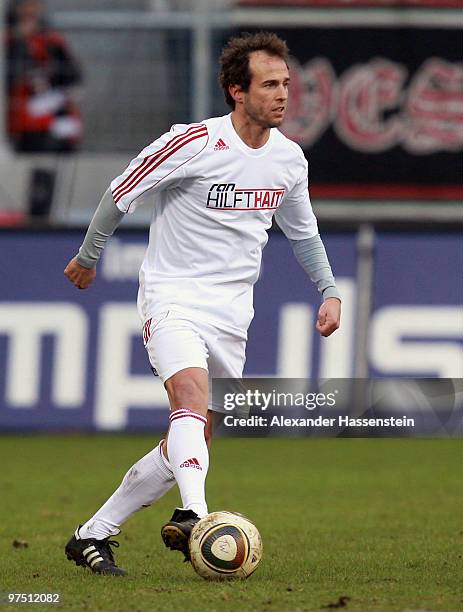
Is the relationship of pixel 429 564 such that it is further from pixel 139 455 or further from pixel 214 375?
pixel 139 455

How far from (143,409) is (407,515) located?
3762mm

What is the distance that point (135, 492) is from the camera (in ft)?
19.2

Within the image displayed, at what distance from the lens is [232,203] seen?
5.75 m

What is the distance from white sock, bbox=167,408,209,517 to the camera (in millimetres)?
5410

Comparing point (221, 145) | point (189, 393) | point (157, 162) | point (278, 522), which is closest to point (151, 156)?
point (157, 162)

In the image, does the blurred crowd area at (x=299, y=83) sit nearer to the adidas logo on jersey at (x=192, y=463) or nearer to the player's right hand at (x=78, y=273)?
the player's right hand at (x=78, y=273)

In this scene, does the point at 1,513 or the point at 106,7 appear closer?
the point at 1,513

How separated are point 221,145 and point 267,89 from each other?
0.89 feet

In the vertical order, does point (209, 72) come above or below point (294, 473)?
above

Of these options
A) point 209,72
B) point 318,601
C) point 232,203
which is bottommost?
point 318,601

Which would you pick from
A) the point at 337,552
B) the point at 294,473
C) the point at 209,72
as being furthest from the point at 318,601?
the point at 209,72

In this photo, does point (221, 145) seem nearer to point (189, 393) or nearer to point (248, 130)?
point (248, 130)

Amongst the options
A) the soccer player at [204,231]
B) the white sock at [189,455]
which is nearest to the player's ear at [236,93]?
the soccer player at [204,231]

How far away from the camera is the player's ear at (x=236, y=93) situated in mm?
5746
